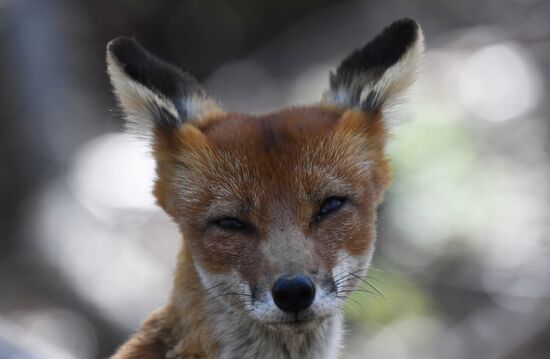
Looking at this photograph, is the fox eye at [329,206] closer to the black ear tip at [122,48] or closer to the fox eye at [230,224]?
the fox eye at [230,224]

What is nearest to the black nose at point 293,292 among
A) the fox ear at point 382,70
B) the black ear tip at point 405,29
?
the fox ear at point 382,70

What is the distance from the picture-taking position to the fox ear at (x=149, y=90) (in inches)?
260

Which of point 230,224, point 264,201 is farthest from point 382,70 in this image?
point 230,224

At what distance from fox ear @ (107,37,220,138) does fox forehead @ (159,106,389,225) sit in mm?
228

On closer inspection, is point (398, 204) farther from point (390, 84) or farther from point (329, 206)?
point (329, 206)

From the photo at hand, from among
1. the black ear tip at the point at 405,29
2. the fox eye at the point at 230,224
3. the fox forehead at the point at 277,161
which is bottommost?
the fox eye at the point at 230,224

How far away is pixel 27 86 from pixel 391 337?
878 centimetres

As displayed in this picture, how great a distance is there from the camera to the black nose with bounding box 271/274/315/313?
5707mm

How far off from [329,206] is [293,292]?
2.72 feet

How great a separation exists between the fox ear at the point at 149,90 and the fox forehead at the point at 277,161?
0.23 meters

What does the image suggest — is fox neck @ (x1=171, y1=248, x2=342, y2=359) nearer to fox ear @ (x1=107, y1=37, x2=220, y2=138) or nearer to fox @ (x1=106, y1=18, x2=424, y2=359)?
fox @ (x1=106, y1=18, x2=424, y2=359)

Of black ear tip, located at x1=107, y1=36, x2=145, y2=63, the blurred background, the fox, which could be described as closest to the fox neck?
the fox

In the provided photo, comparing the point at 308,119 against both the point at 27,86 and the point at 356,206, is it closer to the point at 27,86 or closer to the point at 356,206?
the point at 356,206

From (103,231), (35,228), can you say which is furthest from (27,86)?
(103,231)
